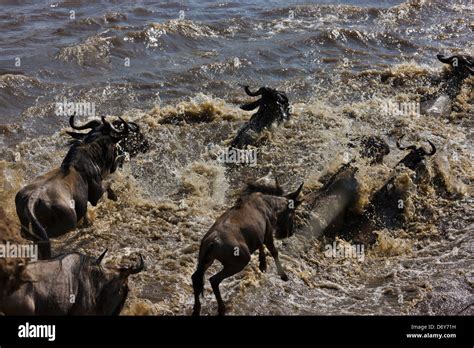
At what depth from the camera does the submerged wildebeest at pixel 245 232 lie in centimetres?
719

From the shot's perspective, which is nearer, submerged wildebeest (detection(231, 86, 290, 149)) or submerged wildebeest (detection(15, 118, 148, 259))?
submerged wildebeest (detection(15, 118, 148, 259))

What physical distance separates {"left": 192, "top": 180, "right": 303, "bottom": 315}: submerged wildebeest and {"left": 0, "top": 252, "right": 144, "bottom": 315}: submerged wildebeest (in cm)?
96

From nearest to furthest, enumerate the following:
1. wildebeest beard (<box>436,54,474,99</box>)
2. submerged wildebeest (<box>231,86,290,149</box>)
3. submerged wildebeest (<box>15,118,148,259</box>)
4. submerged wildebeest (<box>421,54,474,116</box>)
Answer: submerged wildebeest (<box>15,118,148,259</box>), submerged wildebeest (<box>231,86,290,149</box>), submerged wildebeest (<box>421,54,474,116</box>), wildebeest beard (<box>436,54,474,99</box>)

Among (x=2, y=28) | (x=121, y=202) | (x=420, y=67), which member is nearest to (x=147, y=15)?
(x=2, y=28)

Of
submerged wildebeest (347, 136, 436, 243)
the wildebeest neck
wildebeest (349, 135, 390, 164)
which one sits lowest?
submerged wildebeest (347, 136, 436, 243)

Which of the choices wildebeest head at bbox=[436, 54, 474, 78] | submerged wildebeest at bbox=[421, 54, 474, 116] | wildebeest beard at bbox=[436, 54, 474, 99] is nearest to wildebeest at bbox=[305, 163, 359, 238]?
submerged wildebeest at bbox=[421, 54, 474, 116]

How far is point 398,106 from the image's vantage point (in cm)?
1603

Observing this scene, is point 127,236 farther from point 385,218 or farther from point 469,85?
point 469,85

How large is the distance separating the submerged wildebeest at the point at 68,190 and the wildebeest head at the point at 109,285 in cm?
88

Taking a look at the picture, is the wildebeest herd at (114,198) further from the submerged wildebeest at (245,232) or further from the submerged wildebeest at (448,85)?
the submerged wildebeest at (448,85)

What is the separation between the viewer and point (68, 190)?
8.34 metres

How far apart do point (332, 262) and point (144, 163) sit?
464 centimetres

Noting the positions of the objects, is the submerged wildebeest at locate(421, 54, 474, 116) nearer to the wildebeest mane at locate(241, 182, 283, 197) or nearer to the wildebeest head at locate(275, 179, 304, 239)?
the wildebeest mane at locate(241, 182, 283, 197)

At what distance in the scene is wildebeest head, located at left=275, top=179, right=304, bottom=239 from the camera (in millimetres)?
8594
